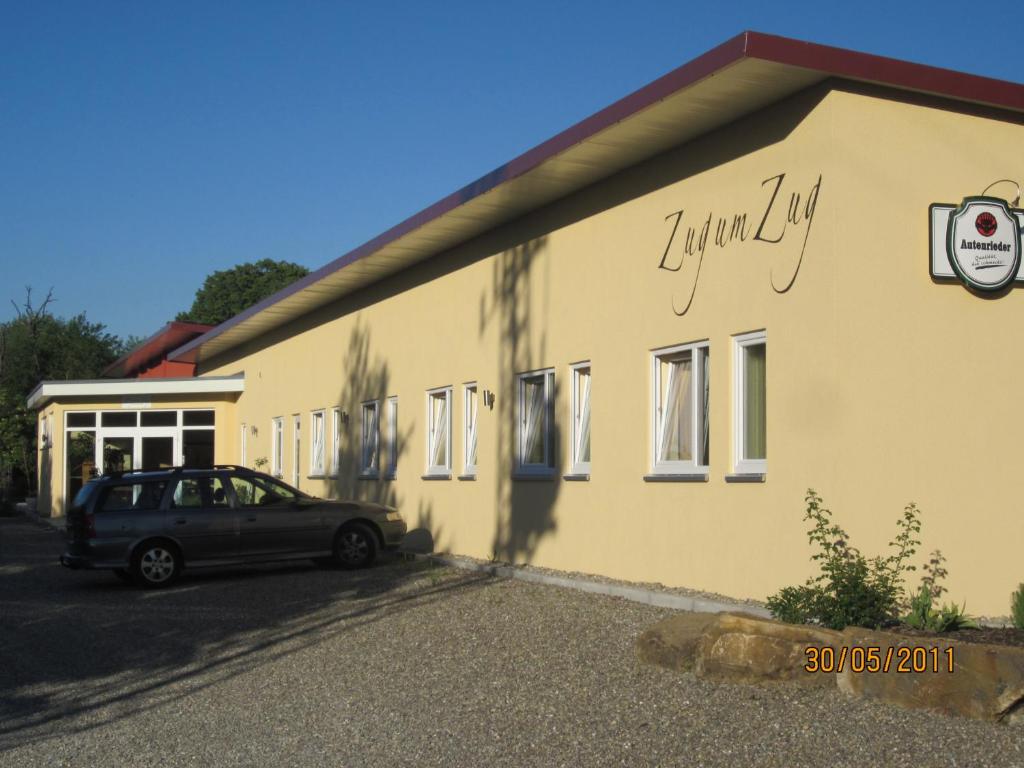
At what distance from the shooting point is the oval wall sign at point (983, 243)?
34.8 ft

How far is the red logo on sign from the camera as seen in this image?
10.7 meters

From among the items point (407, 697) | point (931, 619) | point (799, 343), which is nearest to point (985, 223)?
point (799, 343)

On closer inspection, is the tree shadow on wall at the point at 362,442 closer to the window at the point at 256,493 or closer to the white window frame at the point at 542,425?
the window at the point at 256,493

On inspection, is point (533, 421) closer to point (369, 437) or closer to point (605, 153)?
point (605, 153)

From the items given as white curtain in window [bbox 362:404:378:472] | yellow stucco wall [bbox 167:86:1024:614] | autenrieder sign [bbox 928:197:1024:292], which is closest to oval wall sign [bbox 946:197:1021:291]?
autenrieder sign [bbox 928:197:1024:292]

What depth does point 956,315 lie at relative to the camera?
1062 cm

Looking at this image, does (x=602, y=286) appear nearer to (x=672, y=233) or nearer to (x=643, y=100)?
(x=672, y=233)

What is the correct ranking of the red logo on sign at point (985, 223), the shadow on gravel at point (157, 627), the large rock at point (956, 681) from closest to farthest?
the large rock at point (956, 681) → the shadow on gravel at point (157, 627) → the red logo on sign at point (985, 223)

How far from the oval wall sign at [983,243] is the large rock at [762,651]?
13.8 ft

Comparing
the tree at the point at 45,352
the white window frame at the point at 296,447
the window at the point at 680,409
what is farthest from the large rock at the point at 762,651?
the tree at the point at 45,352

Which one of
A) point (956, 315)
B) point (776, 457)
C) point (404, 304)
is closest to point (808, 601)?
point (776, 457)

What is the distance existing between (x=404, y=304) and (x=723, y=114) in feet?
32.8

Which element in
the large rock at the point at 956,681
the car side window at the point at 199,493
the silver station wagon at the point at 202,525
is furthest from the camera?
the car side window at the point at 199,493

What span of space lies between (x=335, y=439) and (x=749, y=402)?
14519mm
